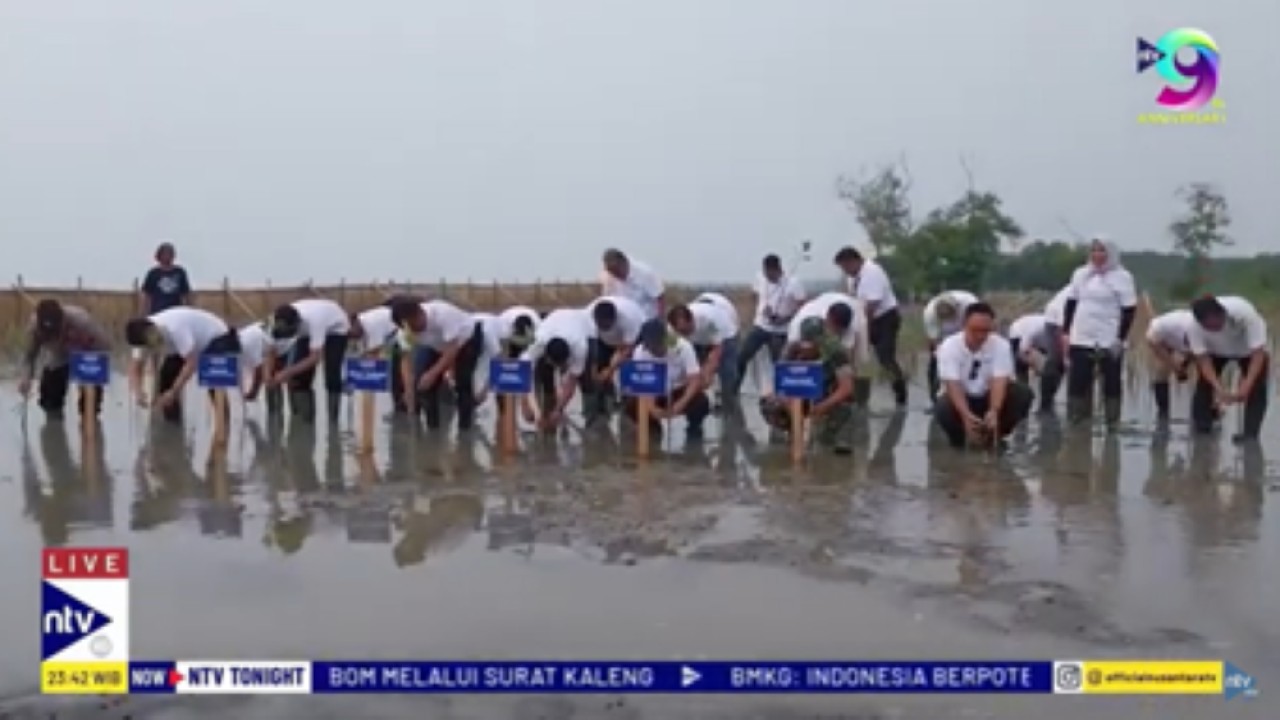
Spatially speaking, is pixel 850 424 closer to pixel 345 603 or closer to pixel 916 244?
pixel 345 603

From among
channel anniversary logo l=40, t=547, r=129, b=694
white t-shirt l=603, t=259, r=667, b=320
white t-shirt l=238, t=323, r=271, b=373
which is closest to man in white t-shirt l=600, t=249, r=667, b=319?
white t-shirt l=603, t=259, r=667, b=320

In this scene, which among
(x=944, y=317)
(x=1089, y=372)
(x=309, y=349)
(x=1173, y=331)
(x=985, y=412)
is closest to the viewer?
(x=985, y=412)

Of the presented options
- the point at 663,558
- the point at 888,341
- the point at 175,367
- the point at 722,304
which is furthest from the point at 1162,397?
the point at 175,367

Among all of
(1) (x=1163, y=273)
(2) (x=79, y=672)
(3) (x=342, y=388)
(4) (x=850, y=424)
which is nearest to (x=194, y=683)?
Answer: (2) (x=79, y=672)

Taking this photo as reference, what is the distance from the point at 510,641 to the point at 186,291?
10.5 metres

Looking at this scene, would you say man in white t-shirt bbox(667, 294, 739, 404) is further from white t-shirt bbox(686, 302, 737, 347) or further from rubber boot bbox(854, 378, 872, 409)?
rubber boot bbox(854, 378, 872, 409)

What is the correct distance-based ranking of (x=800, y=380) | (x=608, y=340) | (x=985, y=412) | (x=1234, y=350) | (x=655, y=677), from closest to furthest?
(x=655, y=677) → (x=800, y=380) → (x=985, y=412) → (x=1234, y=350) → (x=608, y=340)

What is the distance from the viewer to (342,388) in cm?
1370

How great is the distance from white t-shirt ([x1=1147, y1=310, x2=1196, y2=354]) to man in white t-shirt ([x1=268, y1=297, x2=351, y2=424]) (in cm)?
711

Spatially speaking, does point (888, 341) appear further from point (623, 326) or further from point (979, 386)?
point (979, 386)

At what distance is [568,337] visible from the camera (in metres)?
11.6

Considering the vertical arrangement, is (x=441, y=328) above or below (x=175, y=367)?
above

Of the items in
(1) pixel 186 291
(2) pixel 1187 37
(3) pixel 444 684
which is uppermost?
(2) pixel 1187 37

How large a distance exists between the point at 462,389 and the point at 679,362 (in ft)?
7.12
